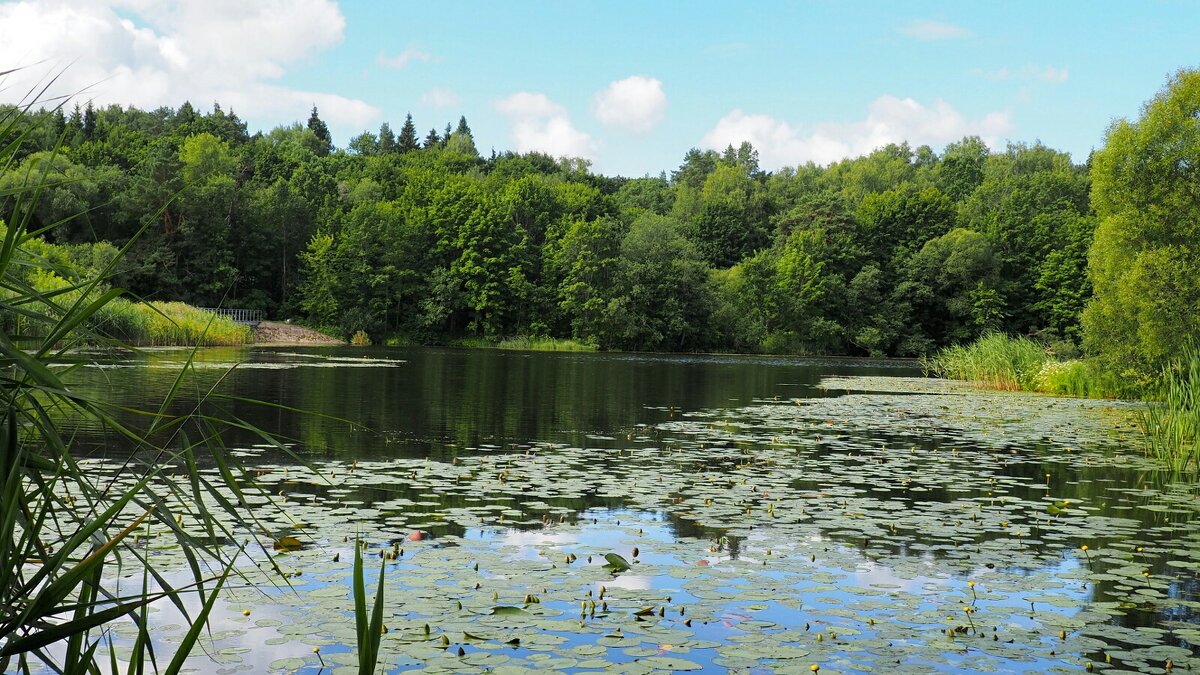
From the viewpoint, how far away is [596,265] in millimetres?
67250

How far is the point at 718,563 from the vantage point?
7.27 metres

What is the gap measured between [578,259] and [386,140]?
2213 inches

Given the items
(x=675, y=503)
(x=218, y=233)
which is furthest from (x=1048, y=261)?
(x=675, y=503)

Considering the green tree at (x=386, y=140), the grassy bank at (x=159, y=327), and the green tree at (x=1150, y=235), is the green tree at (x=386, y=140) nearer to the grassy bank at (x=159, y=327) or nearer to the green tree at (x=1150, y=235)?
the grassy bank at (x=159, y=327)

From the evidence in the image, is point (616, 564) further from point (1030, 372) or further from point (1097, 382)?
point (1030, 372)

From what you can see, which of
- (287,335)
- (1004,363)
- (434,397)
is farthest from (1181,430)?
(287,335)

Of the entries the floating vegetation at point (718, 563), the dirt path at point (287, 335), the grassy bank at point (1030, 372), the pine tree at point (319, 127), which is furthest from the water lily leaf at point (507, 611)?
the pine tree at point (319, 127)

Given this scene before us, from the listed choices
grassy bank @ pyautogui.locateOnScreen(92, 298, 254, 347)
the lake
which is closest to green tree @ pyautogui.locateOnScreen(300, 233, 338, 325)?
grassy bank @ pyautogui.locateOnScreen(92, 298, 254, 347)

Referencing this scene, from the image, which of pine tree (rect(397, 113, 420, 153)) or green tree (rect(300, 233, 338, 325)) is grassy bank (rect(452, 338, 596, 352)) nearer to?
green tree (rect(300, 233, 338, 325))

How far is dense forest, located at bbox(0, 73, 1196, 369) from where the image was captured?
213ft

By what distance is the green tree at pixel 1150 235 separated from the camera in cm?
2319

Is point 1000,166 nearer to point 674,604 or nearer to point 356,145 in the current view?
point 356,145

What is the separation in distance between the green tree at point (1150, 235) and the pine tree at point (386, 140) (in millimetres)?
90699

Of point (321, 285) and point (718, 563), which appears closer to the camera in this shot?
point (718, 563)
